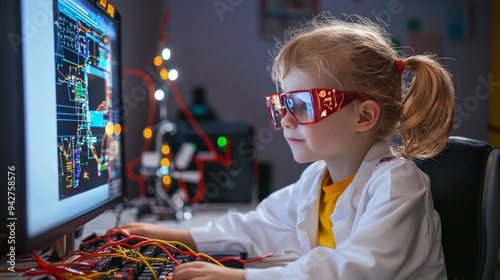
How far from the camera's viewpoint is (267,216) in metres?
1.09

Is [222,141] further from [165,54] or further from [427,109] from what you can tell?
[427,109]

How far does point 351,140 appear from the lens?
920 millimetres

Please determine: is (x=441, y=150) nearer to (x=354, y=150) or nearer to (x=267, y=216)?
(x=354, y=150)

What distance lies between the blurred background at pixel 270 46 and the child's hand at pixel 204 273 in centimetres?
221

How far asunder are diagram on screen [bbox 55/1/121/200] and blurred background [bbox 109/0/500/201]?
71.5 inches

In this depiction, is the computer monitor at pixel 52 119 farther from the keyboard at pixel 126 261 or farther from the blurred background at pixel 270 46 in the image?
the blurred background at pixel 270 46

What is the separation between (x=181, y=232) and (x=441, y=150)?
0.54 metres

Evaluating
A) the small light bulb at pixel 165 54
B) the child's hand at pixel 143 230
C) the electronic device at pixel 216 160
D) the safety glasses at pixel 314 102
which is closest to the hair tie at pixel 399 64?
the safety glasses at pixel 314 102

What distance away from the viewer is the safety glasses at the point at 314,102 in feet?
2.84

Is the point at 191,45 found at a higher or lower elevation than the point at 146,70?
higher

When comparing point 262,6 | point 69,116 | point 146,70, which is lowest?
point 69,116

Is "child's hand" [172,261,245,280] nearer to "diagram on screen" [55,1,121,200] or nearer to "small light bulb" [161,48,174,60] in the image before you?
"diagram on screen" [55,1,121,200]

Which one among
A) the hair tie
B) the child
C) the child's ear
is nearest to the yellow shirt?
the child

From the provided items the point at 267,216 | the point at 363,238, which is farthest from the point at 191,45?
the point at 363,238
